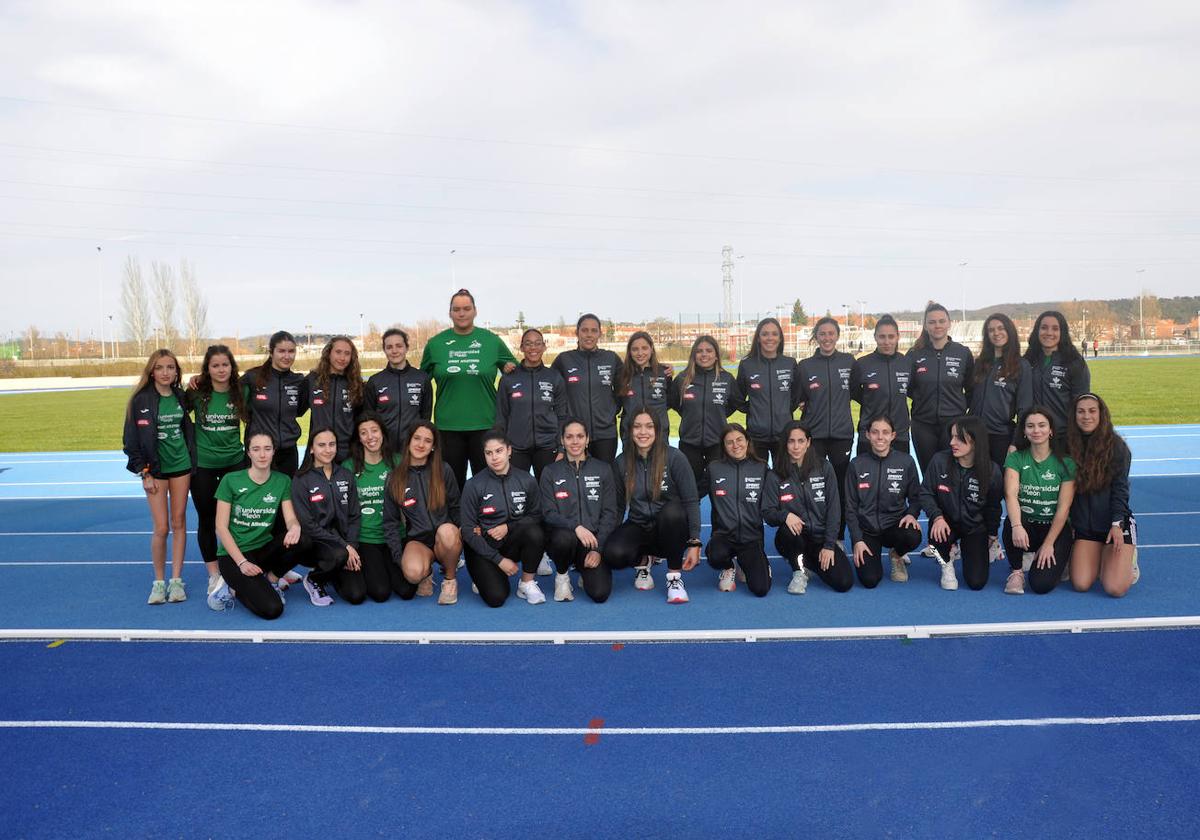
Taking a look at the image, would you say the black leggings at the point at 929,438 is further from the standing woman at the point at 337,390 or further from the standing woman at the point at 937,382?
the standing woman at the point at 337,390

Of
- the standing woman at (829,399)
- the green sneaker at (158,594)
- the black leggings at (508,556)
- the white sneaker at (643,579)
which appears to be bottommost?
the white sneaker at (643,579)

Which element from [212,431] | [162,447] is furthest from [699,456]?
[162,447]

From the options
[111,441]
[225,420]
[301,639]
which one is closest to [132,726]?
[301,639]

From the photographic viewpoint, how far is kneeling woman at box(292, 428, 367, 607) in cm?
596

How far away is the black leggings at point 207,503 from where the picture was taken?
608 cm

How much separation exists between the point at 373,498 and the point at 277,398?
101cm

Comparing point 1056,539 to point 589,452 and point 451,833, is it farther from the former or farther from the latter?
point 451,833

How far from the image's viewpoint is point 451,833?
3.23m

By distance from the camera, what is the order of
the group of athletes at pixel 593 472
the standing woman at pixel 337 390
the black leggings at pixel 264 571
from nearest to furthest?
the black leggings at pixel 264 571, the group of athletes at pixel 593 472, the standing woman at pixel 337 390

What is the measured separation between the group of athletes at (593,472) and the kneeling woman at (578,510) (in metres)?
0.02

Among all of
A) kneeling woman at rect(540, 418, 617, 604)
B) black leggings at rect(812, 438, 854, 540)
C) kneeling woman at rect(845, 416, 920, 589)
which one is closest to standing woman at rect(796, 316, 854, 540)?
black leggings at rect(812, 438, 854, 540)

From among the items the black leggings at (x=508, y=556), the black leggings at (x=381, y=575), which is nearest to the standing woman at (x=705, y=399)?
the black leggings at (x=508, y=556)

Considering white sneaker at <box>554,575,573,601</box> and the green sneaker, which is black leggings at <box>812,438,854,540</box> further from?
the green sneaker

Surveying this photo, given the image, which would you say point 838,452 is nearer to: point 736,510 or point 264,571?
point 736,510
